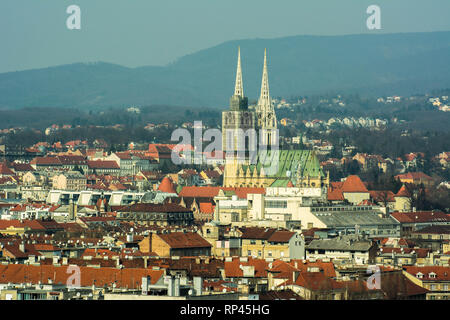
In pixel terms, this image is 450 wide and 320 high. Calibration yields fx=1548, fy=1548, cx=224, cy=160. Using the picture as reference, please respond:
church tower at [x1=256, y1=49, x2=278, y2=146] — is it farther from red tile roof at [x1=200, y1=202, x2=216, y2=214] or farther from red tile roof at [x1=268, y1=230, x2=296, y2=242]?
red tile roof at [x1=268, y1=230, x2=296, y2=242]

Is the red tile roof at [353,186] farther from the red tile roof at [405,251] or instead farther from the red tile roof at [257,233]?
the red tile roof at [405,251]

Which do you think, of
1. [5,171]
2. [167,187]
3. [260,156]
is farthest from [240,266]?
[5,171]

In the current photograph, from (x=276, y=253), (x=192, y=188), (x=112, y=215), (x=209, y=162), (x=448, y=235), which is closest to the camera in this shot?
(x=276, y=253)

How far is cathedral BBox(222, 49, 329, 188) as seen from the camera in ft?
414

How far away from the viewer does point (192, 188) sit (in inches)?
4840

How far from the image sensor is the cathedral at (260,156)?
126 meters

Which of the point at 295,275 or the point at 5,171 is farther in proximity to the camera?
the point at 5,171

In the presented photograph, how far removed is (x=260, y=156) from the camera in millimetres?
135500

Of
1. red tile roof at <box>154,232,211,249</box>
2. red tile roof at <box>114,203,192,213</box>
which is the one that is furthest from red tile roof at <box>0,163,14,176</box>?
red tile roof at <box>154,232,211,249</box>

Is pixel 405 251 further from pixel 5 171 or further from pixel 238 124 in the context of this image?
pixel 5 171

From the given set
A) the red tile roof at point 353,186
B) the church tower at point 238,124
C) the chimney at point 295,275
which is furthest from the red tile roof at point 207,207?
the chimney at point 295,275

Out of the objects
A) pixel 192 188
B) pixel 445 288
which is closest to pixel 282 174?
pixel 192 188
